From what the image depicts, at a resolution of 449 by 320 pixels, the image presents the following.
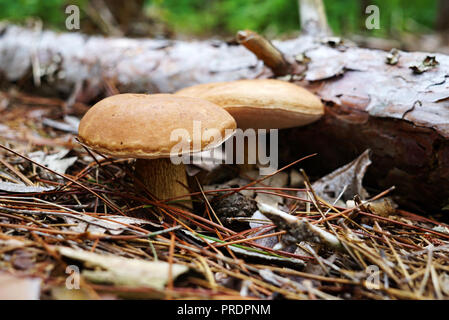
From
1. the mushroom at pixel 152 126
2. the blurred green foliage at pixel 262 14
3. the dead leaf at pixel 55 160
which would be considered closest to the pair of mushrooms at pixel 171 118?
the mushroom at pixel 152 126

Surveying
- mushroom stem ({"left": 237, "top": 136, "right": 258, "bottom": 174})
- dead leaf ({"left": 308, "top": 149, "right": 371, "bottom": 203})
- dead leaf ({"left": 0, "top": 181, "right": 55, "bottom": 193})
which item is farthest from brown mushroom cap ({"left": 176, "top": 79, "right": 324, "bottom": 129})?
dead leaf ({"left": 0, "top": 181, "right": 55, "bottom": 193})

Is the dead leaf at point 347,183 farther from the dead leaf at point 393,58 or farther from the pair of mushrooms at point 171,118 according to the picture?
the dead leaf at point 393,58

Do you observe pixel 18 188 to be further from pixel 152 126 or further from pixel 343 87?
pixel 343 87

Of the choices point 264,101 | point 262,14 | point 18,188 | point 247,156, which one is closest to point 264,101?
point 264,101

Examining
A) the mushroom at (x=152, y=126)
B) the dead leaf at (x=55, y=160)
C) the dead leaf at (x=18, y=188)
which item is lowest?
the dead leaf at (x=18, y=188)

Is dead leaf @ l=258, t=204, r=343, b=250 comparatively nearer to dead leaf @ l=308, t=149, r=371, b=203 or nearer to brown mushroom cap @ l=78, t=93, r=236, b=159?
brown mushroom cap @ l=78, t=93, r=236, b=159

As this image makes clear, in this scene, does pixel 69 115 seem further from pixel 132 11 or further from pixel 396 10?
pixel 396 10

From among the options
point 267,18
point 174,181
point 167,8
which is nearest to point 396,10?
point 267,18
